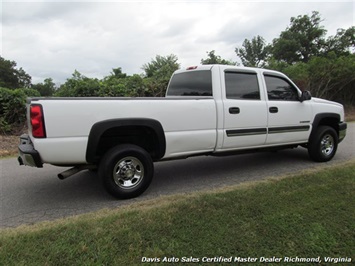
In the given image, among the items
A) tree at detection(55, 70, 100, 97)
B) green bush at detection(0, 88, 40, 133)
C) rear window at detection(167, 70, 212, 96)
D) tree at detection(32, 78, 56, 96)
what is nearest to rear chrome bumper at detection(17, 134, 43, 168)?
rear window at detection(167, 70, 212, 96)

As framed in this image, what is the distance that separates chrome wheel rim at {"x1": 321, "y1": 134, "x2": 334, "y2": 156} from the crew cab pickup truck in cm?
1

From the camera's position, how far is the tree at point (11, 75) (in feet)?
160

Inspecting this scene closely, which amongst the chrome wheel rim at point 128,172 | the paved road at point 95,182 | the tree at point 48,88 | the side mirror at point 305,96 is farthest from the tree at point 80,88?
the tree at point 48,88

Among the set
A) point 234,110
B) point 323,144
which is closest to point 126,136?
point 234,110

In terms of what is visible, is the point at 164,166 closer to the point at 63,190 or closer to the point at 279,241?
the point at 63,190

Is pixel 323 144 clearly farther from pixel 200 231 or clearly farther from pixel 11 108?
pixel 11 108

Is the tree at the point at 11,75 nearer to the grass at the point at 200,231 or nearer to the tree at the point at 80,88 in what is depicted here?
the tree at the point at 80,88

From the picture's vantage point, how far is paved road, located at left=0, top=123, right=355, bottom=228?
141 inches

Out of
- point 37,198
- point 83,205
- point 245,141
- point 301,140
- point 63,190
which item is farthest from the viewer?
point 301,140

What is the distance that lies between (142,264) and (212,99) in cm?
273

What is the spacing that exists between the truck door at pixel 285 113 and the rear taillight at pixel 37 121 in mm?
3652

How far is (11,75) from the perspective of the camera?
5091 centimetres

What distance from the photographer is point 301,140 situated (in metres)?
5.36

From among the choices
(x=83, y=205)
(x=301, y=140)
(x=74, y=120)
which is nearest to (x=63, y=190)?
(x=83, y=205)
